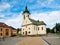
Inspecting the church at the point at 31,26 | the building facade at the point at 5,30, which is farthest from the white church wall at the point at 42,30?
the building facade at the point at 5,30

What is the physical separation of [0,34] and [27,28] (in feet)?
54.8

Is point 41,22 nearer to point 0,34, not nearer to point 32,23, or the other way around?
point 32,23

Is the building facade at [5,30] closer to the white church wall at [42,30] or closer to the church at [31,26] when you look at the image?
the church at [31,26]

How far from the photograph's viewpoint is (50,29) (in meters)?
83.5

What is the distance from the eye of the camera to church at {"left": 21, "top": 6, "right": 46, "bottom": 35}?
239ft

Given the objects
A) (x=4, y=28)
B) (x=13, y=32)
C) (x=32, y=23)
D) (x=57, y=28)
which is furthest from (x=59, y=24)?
(x=4, y=28)

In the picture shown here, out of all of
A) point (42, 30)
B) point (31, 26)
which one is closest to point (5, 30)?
point (31, 26)

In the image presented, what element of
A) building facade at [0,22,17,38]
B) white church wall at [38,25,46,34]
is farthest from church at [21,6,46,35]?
building facade at [0,22,17,38]

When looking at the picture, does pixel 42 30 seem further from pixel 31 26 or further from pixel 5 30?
pixel 5 30

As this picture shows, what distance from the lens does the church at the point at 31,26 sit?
239 ft

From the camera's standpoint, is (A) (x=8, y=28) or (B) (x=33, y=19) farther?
(B) (x=33, y=19)

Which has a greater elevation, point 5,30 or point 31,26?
point 31,26

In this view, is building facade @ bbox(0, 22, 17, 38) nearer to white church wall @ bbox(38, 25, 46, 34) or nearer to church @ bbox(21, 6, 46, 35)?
church @ bbox(21, 6, 46, 35)

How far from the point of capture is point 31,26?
72.4 meters
